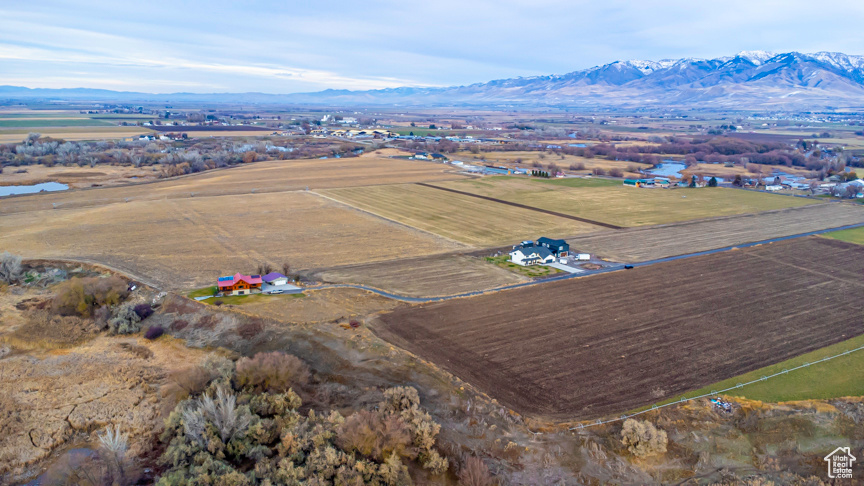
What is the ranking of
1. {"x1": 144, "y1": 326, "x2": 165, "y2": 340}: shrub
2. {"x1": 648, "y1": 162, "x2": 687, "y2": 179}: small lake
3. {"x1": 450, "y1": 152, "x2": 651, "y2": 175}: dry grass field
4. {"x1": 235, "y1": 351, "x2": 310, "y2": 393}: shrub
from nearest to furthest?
1. {"x1": 235, "y1": 351, "x2": 310, "y2": 393}: shrub
2. {"x1": 144, "y1": 326, "x2": 165, "y2": 340}: shrub
3. {"x1": 648, "y1": 162, "x2": 687, "y2": 179}: small lake
4. {"x1": 450, "y1": 152, "x2": 651, "y2": 175}: dry grass field

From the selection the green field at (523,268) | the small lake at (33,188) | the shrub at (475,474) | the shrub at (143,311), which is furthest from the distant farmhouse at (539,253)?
the small lake at (33,188)

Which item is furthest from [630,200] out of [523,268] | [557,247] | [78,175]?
[78,175]

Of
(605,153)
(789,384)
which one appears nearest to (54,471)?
(789,384)

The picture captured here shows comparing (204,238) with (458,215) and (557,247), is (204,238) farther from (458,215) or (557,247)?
(557,247)

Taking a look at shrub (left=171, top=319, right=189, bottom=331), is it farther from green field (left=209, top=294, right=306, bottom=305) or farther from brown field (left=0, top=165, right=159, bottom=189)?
brown field (left=0, top=165, right=159, bottom=189)

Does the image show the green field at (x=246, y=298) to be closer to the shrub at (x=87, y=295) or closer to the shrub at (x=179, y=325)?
the shrub at (x=179, y=325)

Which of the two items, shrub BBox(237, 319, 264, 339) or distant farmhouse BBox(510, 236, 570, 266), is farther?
distant farmhouse BBox(510, 236, 570, 266)

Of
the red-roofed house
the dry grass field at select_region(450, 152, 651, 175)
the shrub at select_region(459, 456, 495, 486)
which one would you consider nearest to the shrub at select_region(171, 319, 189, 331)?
the red-roofed house
